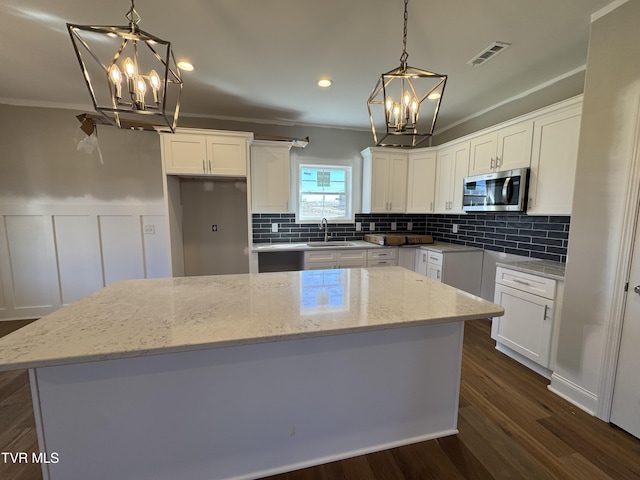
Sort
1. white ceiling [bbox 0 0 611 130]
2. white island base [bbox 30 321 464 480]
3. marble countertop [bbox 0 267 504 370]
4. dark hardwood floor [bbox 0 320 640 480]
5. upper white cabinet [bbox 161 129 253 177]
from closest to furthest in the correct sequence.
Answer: marble countertop [bbox 0 267 504 370] → white island base [bbox 30 321 464 480] → dark hardwood floor [bbox 0 320 640 480] → white ceiling [bbox 0 0 611 130] → upper white cabinet [bbox 161 129 253 177]

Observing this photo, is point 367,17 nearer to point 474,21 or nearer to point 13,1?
point 474,21

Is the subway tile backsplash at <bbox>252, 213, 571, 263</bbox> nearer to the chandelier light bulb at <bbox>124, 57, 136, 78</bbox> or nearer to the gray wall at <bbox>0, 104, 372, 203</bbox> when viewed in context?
the gray wall at <bbox>0, 104, 372, 203</bbox>

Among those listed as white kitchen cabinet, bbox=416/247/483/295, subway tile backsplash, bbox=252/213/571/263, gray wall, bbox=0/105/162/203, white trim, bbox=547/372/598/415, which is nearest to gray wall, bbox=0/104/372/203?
gray wall, bbox=0/105/162/203

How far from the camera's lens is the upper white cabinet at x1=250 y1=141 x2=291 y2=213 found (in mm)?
3482

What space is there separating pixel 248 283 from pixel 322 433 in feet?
3.14

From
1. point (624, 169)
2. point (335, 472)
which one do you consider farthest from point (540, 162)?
point (335, 472)

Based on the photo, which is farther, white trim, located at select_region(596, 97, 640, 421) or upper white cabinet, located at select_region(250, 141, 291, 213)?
upper white cabinet, located at select_region(250, 141, 291, 213)

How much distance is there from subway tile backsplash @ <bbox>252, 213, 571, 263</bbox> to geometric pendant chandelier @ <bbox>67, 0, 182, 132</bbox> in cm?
195

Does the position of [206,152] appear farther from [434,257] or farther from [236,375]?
[434,257]

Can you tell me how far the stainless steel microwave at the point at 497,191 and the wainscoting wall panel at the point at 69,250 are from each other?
3876 mm

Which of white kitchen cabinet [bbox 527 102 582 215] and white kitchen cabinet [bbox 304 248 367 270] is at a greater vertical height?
white kitchen cabinet [bbox 527 102 582 215]

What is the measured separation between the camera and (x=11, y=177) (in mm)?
3119

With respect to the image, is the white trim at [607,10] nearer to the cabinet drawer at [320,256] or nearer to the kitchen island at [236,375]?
the kitchen island at [236,375]

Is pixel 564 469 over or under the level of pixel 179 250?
under
